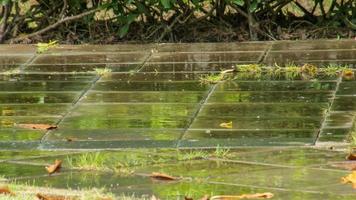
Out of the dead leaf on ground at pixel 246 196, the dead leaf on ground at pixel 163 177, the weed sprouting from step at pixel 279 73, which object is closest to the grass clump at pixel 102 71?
the weed sprouting from step at pixel 279 73

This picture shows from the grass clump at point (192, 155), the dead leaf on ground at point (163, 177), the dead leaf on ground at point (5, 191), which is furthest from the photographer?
the grass clump at point (192, 155)

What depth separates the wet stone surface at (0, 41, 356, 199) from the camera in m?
6.12

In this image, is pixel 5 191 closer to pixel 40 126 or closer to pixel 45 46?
pixel 40 126

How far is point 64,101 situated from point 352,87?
252cm

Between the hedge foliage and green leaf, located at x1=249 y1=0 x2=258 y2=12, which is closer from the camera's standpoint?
green leaf, located at x1=249 y1=0 x2=258 y2=12

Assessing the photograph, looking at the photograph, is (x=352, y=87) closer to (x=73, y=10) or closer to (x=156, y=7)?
(x=156, y=7)

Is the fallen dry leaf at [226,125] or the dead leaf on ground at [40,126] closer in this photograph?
the fallen dry leaf at [226,125]

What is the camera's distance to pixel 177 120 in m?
7.91

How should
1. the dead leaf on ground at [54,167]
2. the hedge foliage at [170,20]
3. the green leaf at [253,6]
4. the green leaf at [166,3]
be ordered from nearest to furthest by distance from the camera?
the dead leaf on ground at [54,167] < the green leaf at [166,3] < the green leaf at [253,6] < the hedge foliage at [170,20]

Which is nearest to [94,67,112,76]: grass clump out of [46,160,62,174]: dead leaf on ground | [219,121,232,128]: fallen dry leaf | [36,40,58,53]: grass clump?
[36,40,58,53]: grass clump

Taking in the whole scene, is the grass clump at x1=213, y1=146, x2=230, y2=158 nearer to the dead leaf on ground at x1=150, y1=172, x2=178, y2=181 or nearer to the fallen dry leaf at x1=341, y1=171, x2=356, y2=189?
the dead leaf on ground at x1=150, y1=172, x2=178, y2=181

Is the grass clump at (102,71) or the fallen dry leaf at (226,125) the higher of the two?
the grass clump at (102,71)

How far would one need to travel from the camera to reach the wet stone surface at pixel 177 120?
6125 mm

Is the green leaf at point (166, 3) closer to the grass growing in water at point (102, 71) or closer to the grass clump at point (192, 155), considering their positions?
the grass growing in water at point (102, 71)
